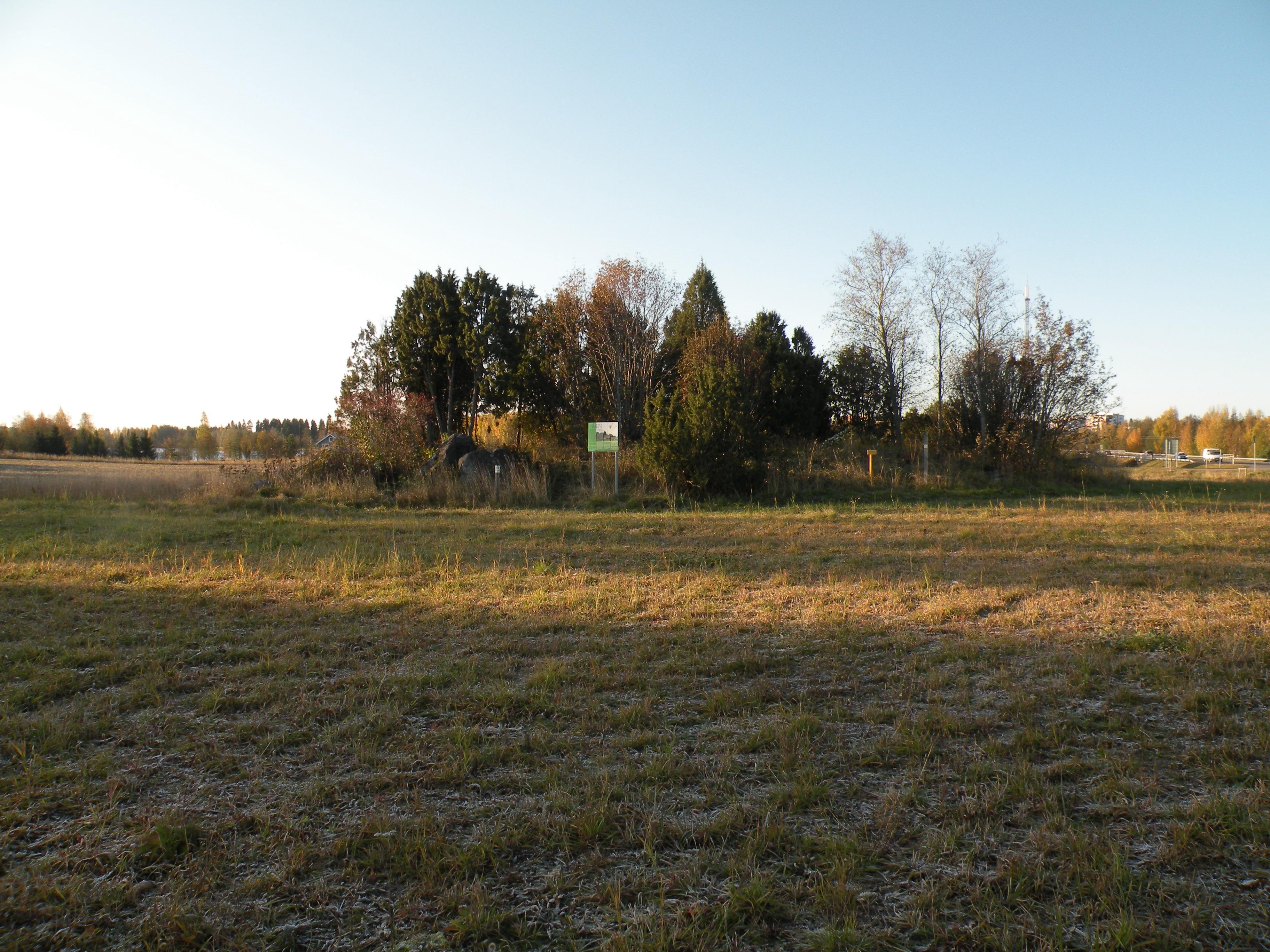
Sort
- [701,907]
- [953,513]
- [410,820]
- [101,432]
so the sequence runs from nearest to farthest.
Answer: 1. [701,907]
2. [410,820]
3. [953,513]
4. [101,432]

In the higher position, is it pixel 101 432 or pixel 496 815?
pixel 101 432

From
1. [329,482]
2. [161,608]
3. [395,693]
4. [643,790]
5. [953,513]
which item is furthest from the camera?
[329,482]

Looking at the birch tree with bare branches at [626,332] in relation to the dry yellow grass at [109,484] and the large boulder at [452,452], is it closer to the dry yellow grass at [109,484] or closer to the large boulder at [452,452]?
the large boulder at [452,452]

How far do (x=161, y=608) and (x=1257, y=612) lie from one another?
824 centimetres

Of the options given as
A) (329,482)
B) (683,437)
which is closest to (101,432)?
(329,482)

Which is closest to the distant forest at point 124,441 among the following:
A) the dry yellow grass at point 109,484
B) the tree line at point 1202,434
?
the dry yellow grass at point 109,484

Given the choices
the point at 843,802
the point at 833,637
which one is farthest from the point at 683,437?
the point at 843,802

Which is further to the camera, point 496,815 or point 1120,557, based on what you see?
point 1120,557

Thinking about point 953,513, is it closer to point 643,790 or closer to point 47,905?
point 643,790

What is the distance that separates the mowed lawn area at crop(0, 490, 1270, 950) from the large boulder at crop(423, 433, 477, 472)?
11080 millimetres

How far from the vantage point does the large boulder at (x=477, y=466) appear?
660 inches

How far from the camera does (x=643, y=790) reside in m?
2.83

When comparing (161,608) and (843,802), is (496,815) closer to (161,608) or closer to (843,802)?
(843,802)

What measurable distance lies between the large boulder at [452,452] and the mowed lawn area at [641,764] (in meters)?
11.1
